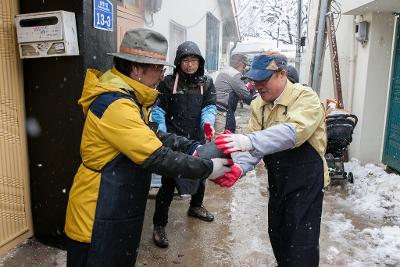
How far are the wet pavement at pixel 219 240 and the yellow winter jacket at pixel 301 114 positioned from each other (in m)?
1.51

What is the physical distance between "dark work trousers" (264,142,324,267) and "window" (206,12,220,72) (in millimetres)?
10508

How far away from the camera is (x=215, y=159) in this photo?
2199 millimetres

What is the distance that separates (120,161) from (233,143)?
679 mm

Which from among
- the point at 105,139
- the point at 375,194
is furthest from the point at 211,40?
the point at 105,139

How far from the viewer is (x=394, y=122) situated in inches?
273

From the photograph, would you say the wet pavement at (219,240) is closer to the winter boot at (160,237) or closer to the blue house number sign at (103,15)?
the winter boot at (160,237)

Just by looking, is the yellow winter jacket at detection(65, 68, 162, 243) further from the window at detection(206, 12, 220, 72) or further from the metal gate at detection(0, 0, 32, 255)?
the window at detection(206, 12, 220, 72)

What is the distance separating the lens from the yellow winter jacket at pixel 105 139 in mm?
1875

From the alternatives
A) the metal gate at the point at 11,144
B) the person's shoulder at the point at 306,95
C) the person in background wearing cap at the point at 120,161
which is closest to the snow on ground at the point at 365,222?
the person's shoulder at the point at 306,95

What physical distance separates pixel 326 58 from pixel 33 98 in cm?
862

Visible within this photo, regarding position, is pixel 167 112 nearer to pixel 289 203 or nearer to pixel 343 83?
pixel 289 203

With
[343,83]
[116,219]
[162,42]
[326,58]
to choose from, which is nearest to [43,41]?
[162,42]

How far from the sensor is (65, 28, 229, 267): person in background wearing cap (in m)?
1.90

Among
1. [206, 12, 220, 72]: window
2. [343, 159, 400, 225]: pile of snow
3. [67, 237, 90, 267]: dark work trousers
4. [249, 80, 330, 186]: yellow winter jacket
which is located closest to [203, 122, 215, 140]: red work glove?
[249, 80, 330, 186]: yellow winter jacket
